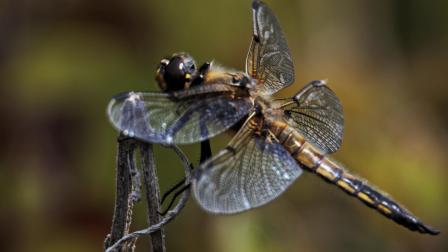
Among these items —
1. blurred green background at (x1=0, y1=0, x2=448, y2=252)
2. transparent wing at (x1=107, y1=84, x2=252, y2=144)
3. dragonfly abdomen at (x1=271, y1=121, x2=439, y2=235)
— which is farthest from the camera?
blurred green background at (x1=0, y1=0, x2=448, y2=252)

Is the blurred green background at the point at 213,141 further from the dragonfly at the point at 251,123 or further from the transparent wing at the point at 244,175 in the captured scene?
the transparent wing at the point at 244,175

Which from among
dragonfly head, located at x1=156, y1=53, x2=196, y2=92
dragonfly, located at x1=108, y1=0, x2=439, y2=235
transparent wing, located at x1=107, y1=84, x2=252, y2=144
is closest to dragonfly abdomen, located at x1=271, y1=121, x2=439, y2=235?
dragonfly, located at x1=108, y1=0, x2=439, y2=235

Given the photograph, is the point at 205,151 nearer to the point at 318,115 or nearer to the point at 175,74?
the point at 175,74

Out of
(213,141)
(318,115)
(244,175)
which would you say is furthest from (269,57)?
(213,141)

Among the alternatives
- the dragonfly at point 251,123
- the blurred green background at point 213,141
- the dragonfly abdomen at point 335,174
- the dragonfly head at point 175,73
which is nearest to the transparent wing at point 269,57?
the dragonfly at point 251,123

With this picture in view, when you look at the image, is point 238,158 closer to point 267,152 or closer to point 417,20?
point 267,152

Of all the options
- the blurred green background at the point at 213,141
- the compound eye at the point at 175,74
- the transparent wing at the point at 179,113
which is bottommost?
the blurred green background at the point at 213,141

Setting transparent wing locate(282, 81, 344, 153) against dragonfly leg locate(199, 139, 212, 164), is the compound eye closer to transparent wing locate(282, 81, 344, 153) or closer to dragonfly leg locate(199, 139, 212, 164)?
dragonfly leg locate(199, 139, 212, 164)
